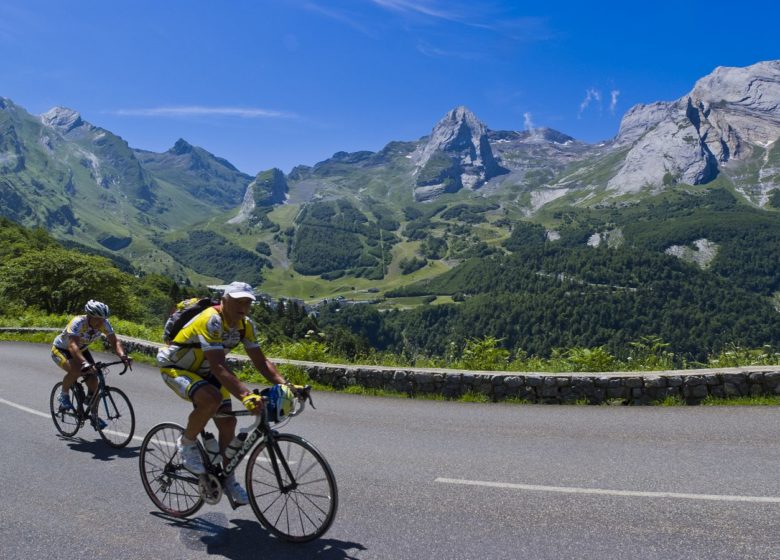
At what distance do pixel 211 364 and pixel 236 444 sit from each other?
0.91m

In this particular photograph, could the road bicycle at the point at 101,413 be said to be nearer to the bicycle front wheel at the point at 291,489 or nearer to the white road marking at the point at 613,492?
the bicycle front wheel at the point at 291,489

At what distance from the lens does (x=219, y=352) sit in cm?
548

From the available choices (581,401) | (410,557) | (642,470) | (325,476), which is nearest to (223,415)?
(325,476)

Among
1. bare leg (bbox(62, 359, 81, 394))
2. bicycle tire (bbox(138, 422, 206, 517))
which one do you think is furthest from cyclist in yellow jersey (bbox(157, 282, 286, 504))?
bare leg (bbox(62, 359, 81, 394))

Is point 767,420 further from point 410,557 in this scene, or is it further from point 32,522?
point 32,522

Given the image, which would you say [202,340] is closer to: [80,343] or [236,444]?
[236,444]

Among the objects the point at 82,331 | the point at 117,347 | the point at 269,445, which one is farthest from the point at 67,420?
the point at 269,445

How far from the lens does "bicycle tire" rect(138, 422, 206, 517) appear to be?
6.15 metres

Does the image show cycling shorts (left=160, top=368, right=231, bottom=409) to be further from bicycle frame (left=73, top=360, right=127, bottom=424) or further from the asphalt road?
bicycle frame (left=73, top=360, right=127, bottom=424)

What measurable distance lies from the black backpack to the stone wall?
24.0ft

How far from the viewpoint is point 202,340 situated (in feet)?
18.1

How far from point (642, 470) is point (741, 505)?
132 centimetres

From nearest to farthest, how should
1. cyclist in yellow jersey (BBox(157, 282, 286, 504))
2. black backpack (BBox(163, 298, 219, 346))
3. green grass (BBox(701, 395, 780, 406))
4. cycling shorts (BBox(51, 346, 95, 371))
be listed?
cyclist in yellow jersey (BBox(157, 282, 286, 504)) → black backpack (BBox(163, 298, 219, 346)) → cycling shorts (BBox(51, 346, 95, 371)) → green grass (BBox(701, 395, 780, 406))

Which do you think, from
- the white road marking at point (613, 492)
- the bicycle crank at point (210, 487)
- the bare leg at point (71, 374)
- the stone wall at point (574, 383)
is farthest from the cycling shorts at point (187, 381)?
the stone wall at point (574, 383)
